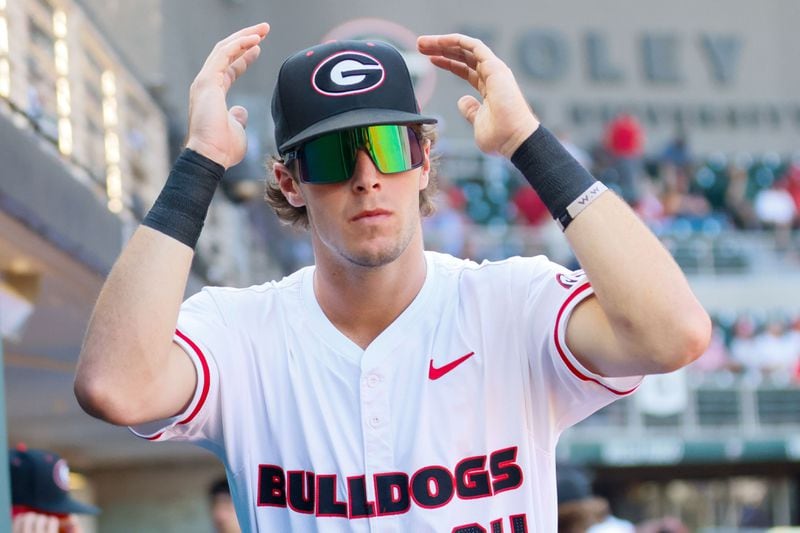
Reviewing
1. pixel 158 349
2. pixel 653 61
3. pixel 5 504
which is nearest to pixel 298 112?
pixel 158 349

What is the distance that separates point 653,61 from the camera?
27.5 metres

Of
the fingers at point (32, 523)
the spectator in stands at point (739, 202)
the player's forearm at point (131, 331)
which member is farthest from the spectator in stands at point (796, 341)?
the player's forearm at point (131, 331)

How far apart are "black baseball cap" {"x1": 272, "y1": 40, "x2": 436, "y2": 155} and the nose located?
0.08m

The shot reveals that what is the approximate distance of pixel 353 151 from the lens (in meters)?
3.00

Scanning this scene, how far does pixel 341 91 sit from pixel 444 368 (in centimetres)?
62

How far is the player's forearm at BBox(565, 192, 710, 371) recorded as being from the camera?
2.83m

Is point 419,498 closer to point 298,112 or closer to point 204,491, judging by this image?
point 298,112

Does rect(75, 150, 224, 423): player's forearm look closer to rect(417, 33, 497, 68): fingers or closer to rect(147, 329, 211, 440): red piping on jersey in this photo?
rect(147, 329, 211, 440): red piping on jersey

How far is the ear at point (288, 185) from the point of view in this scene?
3.27m

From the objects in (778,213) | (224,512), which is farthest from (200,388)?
(778,213)

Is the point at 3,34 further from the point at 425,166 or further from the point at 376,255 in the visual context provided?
the point at 376,255

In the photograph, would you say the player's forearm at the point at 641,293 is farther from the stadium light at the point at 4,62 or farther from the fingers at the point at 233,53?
the stadium light at the point at 4,62

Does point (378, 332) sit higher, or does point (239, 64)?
point (239, 64)

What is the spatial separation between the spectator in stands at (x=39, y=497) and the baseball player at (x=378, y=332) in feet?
4.11
